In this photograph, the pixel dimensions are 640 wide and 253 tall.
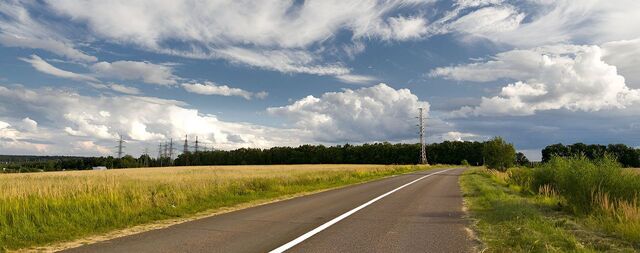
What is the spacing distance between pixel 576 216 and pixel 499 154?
49991mm

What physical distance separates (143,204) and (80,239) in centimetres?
458

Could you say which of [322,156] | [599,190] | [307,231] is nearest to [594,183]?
[599,190]

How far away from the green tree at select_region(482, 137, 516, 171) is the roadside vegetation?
43.6m

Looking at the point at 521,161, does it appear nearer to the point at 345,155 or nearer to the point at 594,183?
the point at 345,155

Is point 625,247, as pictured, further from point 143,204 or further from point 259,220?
point 143,204

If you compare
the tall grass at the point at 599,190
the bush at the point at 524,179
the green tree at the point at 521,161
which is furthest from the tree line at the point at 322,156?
the tall grass at the point at 599,190

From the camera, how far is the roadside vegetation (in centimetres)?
884

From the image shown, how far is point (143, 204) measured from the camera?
14.0 metres

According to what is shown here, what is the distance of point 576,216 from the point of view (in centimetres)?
1381

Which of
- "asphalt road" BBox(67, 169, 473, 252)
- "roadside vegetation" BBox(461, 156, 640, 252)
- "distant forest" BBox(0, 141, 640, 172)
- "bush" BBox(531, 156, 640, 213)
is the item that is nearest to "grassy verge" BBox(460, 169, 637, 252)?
"roadside vegetation" BBox(461, 156, 640, 252)

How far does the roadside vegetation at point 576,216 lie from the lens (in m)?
8.84

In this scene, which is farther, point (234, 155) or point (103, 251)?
point (234, 155)

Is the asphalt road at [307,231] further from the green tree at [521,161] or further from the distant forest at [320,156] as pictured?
the distant forest at [320,156]

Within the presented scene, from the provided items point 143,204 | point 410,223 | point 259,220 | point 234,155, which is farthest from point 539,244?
point 234,155
